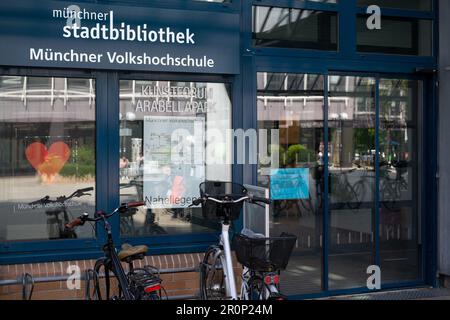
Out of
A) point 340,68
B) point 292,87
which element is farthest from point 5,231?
point 340,68

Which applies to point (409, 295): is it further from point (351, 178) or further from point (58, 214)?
point (58, 214)

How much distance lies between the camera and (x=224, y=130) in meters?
6.45

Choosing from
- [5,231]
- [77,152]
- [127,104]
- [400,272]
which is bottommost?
[400,272]

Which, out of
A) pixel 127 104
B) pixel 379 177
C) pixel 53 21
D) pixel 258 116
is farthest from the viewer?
pixel 379 177

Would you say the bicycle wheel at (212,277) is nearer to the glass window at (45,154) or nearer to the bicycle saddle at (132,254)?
the bicycle saddle at (132,254)

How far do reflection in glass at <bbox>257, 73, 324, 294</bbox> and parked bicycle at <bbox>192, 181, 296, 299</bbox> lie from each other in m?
0.83

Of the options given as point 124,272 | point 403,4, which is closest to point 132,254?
point 124,272

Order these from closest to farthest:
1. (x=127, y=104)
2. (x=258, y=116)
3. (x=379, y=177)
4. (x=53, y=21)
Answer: (x=53, y=21)
(x=127, y=104)
(x=258, y=116)
(x=379, y=177)

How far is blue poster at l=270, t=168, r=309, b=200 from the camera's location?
6750mm

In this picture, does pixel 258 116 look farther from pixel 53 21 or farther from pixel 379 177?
pixel 53 21

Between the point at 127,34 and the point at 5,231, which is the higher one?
the point at 127,34

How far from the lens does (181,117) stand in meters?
6.32

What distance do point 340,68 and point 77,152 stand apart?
2.91 meters

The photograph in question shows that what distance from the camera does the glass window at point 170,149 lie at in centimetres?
611
